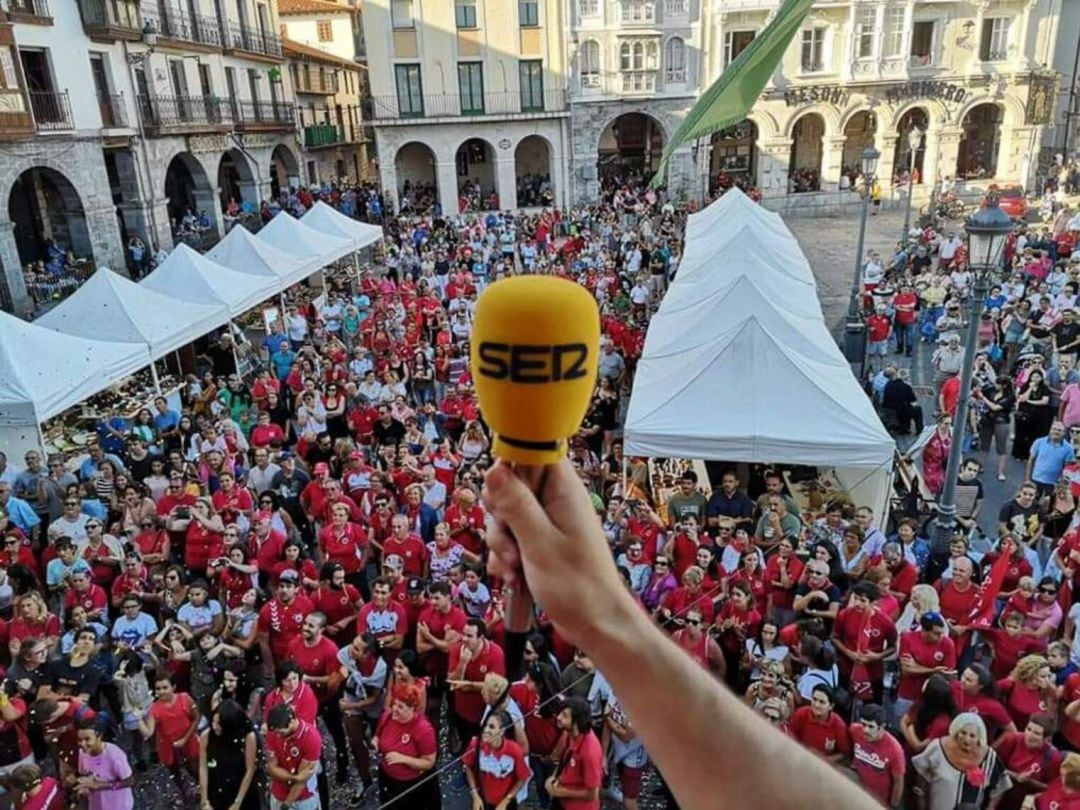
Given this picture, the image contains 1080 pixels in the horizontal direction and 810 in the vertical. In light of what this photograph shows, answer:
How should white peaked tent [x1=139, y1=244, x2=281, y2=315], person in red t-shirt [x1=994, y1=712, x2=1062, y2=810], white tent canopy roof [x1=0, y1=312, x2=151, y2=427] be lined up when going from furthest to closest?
white peaked tent [x1=139, y1=244, x2=281, y2=315], white tent canopy roof [x1=0, y1=312, x2=151, y2=427], person in red t-shirt [x1=994, y1=712, x2=1062, y2=810]

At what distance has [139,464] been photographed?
962 cm

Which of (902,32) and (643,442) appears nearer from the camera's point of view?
(643,442)

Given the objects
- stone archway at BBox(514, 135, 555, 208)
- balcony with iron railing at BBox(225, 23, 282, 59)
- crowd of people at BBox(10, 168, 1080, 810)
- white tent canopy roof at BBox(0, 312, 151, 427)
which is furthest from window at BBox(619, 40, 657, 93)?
white tent canopy roof at BBox(0, 312, 151, 427)

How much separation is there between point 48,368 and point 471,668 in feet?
24.4

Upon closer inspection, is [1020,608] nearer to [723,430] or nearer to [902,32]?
[723,430]

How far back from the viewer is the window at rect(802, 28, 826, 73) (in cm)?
3616

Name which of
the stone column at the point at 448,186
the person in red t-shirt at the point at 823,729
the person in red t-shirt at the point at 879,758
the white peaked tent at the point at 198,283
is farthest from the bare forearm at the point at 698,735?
the stone column at the point at 448,186

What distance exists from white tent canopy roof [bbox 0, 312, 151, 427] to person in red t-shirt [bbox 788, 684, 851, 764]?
8.82m

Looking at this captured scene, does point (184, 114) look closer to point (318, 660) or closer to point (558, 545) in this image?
point (318, 660)

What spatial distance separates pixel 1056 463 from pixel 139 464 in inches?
391

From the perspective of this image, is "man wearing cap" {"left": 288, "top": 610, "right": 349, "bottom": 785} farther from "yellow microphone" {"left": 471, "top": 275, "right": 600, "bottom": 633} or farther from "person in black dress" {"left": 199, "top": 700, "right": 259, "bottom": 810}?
"yellow microphone" {"left": 471, "top": 275, "right": 600, "bottom": 633}

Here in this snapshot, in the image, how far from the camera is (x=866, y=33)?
117ft

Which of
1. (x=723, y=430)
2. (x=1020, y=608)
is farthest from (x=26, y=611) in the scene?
(x=1020, y=608)

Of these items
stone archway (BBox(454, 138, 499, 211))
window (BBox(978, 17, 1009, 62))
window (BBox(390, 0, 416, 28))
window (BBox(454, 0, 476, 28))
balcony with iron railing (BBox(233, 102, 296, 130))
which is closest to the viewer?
balcony with iron railing (BBox(233, 102, 296, 130))
